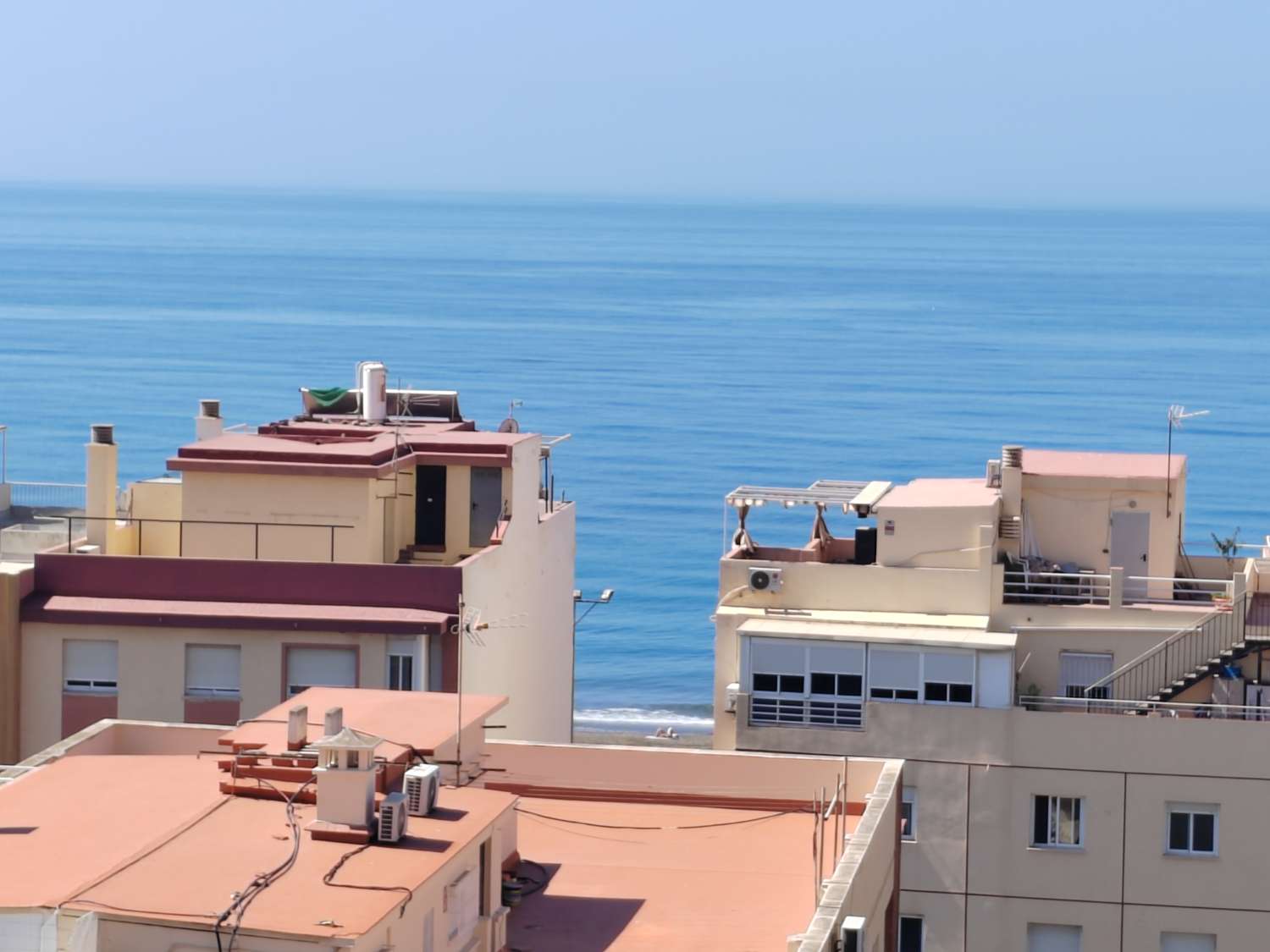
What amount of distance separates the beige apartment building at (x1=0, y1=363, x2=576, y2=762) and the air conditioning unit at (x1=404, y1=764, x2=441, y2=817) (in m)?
10.3

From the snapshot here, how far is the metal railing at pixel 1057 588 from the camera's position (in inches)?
1526

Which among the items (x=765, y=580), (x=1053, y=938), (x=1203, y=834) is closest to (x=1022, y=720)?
(x=1203, y=834)

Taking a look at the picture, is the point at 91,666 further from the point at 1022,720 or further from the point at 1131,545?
the point at 1131,545

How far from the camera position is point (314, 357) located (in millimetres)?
153500

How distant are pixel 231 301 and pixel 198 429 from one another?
525 ft

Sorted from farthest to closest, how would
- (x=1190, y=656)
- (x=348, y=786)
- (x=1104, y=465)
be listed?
(x=1104, y=465) < (x=1190, y=656) < (x=348, y=786)

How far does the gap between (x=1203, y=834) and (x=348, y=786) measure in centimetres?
2019

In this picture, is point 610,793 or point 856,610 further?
point 856,610

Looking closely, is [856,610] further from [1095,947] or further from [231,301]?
[231,301]

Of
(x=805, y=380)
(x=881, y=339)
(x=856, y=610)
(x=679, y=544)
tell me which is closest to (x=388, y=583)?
(x=856, y=610)

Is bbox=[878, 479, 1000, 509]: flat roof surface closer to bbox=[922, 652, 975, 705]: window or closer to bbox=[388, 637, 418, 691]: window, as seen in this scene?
bbox=[922, 652, 975, 705]: window

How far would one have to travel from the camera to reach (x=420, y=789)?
61.9 feet

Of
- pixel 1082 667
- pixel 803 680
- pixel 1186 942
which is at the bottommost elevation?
pixel 1186 942

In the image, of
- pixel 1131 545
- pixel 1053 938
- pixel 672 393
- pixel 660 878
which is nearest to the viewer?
pixel 660 878
